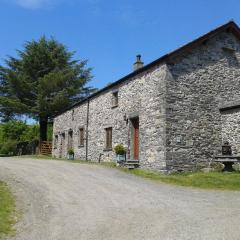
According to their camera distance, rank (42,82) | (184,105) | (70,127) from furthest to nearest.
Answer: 1. (42,82)
2. (70,127)
3. (184,105)

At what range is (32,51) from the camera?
133 feet

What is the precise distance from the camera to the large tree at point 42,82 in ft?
124

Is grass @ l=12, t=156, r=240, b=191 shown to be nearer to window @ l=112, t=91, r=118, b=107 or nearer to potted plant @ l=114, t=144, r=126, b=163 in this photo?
potted plant @ l=114, t=144, r=126, b=163

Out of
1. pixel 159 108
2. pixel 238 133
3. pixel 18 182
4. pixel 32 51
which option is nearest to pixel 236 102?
pixel 238 133

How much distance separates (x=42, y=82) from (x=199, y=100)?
2287 cm

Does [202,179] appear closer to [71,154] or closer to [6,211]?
[6,211]

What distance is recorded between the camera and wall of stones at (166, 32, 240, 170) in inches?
674

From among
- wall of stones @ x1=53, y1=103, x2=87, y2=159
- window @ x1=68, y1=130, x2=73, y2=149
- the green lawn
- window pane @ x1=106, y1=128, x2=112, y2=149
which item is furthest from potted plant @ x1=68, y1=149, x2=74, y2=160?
the green lawn

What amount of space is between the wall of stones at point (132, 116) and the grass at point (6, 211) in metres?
7.85

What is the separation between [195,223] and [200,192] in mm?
4775

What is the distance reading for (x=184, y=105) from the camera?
17.6 m

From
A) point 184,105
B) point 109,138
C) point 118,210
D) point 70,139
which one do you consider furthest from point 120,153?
point 118,210

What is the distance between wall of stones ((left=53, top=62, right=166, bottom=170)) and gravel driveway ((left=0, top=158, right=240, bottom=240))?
11.3 ft

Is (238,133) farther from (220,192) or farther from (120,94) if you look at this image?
(120,94)
